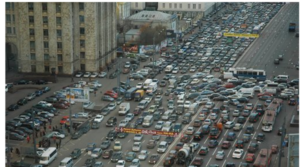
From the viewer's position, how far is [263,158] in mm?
18031

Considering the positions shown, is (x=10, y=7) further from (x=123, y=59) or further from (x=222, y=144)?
(x=222, y=144)

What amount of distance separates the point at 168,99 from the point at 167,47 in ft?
40.9

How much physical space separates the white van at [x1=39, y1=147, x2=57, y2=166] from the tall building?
12741 millimetres

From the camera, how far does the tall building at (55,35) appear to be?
31.0 metres

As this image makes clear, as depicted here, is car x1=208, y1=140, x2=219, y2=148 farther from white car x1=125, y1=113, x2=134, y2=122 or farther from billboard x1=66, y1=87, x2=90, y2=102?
billboard x1=66, y1=87, x2=90, y2=102

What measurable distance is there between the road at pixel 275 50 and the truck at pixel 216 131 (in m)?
7.87

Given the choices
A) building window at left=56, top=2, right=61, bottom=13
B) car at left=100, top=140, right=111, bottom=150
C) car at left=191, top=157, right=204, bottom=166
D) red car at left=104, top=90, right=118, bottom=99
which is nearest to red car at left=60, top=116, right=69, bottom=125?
car at left=100, top=140, right=111, bottom=150

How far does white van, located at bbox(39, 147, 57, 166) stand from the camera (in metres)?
18.3

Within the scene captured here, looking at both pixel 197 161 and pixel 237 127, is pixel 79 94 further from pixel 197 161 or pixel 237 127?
pixel 197 161

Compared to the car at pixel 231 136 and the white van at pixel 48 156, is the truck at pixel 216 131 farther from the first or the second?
the white van at pixel 48 156

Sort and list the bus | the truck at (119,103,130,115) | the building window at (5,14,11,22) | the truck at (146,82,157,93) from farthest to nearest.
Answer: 1. the building window at (5,14,11,22)
2. the bus
3. the truck at (146,82,157,93)
4. the truck at (119,103,130,115)

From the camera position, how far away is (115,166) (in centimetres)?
1812

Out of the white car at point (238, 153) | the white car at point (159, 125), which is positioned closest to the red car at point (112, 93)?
the white car at point (159, 125)

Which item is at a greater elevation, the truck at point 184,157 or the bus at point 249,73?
the bus at point 249,73
